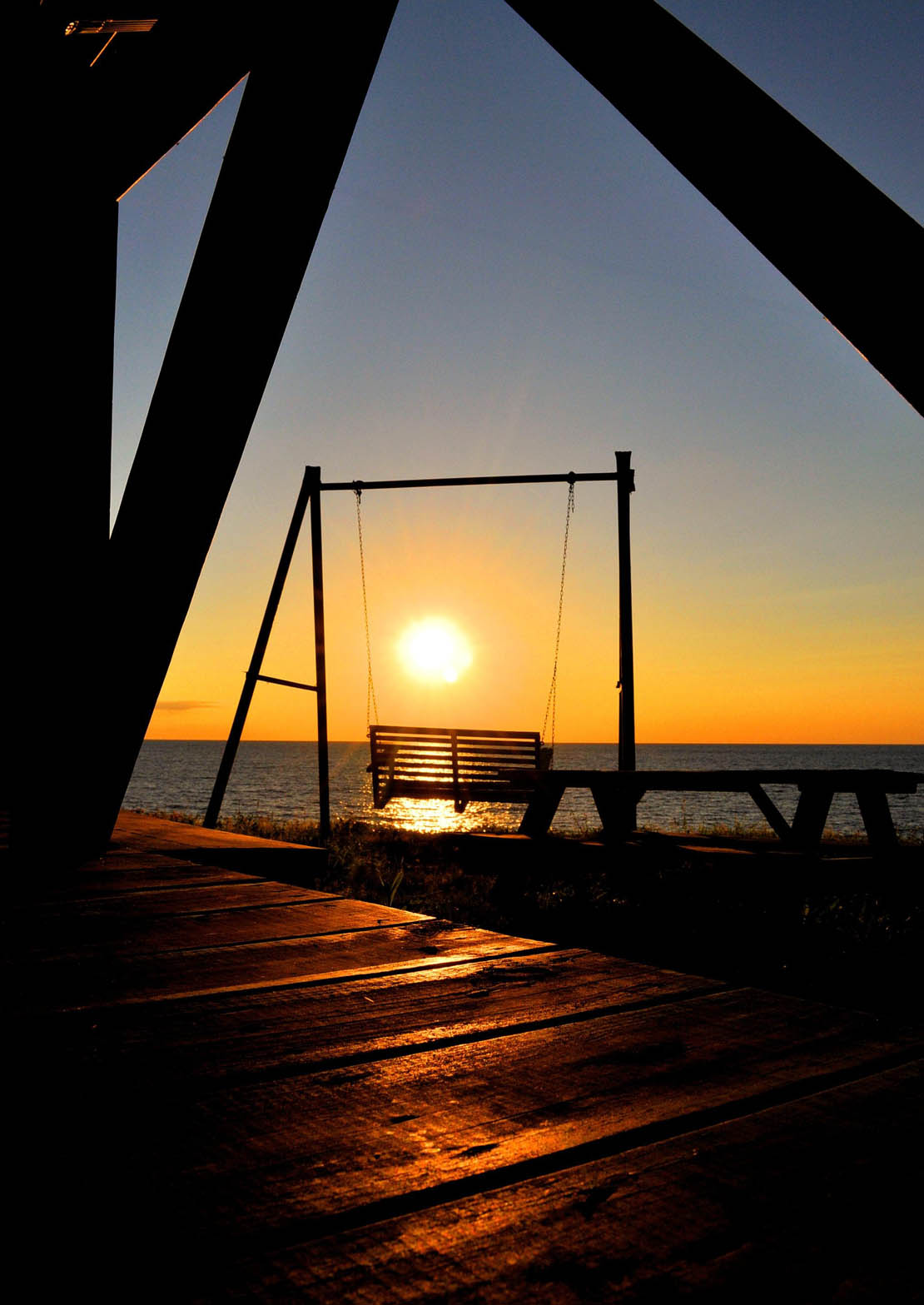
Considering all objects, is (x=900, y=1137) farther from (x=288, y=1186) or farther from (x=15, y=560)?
(x=15, y=560)

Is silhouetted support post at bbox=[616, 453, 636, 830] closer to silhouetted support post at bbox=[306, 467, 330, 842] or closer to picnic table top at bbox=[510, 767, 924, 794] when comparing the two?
picnic table top at bbox=[510, 767, 924, 794]

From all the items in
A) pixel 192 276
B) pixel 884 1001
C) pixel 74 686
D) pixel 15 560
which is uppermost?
pixel 192 276

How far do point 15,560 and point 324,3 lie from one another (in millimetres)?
1616

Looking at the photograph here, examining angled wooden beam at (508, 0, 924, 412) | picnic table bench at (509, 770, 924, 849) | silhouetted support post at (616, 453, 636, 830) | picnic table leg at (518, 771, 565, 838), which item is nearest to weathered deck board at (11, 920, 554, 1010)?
angled wooden beam at (508, 0, 924, 412)

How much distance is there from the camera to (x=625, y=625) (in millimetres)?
8633

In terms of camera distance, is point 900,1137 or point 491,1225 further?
point 900,1137

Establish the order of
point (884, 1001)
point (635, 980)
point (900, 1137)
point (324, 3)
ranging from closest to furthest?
point (900, 1137) < point (635, 980) < point (324, 3) < point (884, 1001)

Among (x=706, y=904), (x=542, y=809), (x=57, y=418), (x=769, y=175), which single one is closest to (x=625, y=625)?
(x=542, y=809)

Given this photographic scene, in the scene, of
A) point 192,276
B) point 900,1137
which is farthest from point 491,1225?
point 192,276

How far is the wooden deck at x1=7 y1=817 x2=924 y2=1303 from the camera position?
28.3 inches

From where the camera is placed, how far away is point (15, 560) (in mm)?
2541

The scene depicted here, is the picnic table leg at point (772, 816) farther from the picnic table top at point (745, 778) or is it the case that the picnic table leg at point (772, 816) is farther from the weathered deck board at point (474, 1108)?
the weathered deck board at point (474, 1108)

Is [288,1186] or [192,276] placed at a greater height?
[192,276]

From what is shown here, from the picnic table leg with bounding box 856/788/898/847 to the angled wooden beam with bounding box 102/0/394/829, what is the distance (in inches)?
171
